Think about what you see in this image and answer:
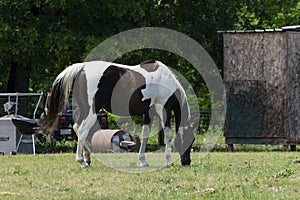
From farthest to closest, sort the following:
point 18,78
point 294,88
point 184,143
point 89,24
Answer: point 18,78, point 89,24, point 294,88, point 184,143

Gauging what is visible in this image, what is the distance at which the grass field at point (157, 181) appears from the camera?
379 inches

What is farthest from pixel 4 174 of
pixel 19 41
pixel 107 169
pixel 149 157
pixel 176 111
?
pixel 19 41

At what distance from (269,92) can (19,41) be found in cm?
669

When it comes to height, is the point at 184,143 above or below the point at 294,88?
below

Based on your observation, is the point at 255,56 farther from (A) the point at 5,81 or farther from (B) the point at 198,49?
(A) the point at 5,81

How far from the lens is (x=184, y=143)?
1417 centimetres

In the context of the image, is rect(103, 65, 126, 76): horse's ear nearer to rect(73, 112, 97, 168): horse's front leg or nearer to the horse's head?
rect(73, 112, 97, 168): horse's front leg

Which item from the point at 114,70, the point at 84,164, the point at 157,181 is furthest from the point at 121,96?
the point at 157,181

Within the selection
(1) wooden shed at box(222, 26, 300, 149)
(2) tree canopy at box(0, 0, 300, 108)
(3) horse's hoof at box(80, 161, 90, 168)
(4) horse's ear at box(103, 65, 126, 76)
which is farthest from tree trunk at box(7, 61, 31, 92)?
(3) horse's hoof at box(80, 161, 90, 168)

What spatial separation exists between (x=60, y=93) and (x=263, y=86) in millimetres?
7901

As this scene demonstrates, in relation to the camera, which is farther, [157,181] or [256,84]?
[256,84]

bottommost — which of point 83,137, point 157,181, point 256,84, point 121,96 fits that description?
point 157,181

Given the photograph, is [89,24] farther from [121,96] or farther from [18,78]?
[121,96]

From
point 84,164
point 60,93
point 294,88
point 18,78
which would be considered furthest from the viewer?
point 18,78
